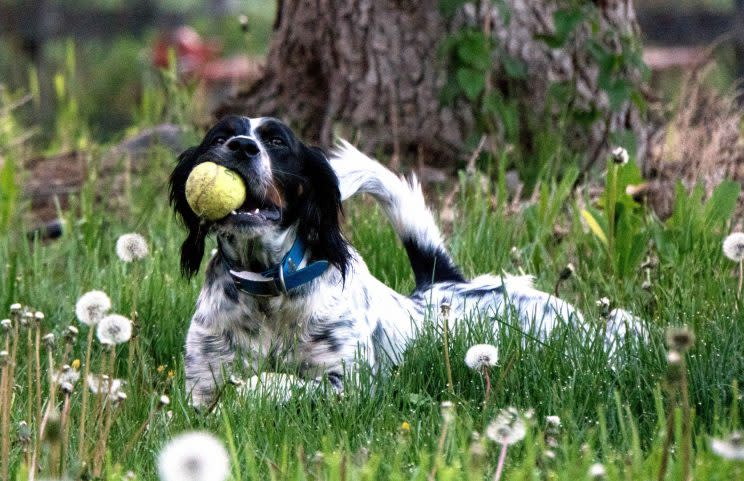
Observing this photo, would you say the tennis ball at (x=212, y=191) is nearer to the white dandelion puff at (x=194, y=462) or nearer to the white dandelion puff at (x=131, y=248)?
the white dandelion puff at (x=131, y=248)

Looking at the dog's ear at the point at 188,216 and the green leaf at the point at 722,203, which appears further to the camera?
the green leaf at the point at 722,203

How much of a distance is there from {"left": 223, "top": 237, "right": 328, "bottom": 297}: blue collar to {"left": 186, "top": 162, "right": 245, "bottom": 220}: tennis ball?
0.23 m

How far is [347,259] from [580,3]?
246 centimetres

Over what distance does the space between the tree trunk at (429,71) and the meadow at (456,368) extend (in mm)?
753

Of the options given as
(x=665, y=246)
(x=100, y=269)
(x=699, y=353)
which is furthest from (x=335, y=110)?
(x=699, y=353)

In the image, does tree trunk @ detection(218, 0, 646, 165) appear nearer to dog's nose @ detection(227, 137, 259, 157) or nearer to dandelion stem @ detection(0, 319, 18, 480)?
dog's nose @ detection(227, 137, 259, 157)

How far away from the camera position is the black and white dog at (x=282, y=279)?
3.38 metres

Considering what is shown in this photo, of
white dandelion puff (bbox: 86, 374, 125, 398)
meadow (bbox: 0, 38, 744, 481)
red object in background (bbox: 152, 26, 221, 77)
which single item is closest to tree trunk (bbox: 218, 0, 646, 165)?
meadow (bbox: 0, 38, 744, 481)

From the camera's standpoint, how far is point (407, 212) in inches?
158

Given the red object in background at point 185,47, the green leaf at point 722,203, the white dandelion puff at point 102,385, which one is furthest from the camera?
the red object in background at point 185,47

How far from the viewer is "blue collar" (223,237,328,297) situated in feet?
11.1

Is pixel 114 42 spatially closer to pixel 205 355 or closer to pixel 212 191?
pixel 205 355

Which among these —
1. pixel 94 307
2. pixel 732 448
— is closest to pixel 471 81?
pixel 94 307

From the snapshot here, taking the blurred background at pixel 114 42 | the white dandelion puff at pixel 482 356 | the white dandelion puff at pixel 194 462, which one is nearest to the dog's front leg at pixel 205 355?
the white dandelion puff at pixel 482 356
